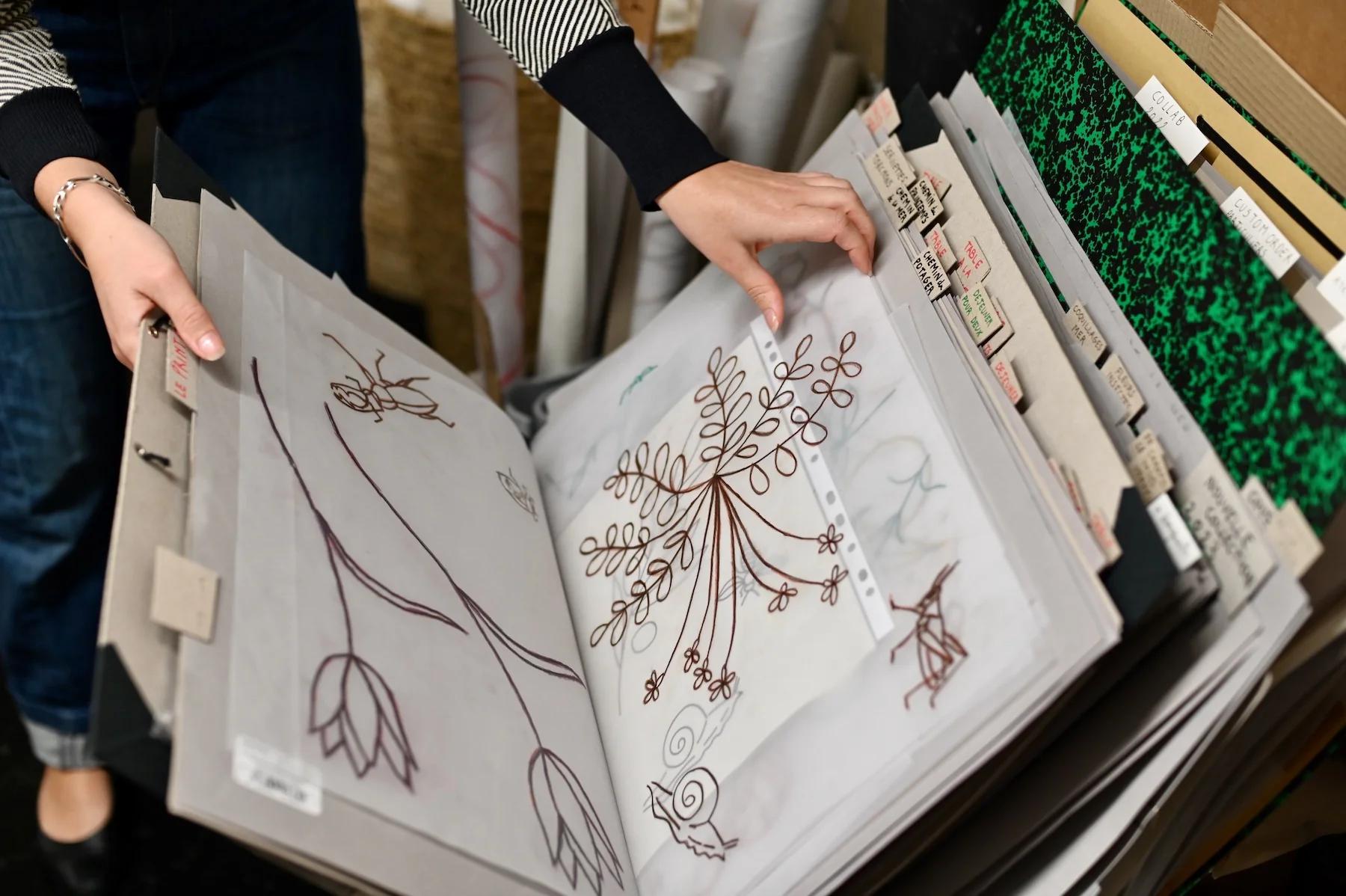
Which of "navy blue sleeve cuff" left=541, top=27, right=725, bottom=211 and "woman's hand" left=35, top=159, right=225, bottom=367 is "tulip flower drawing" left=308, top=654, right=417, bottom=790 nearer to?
"woman's hand" left=35, top=159, right=225, bottom=367

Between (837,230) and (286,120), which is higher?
(837,230)

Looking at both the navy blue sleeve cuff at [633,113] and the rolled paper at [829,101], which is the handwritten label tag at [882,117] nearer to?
the navy blue sleeve cuff at [633,113]

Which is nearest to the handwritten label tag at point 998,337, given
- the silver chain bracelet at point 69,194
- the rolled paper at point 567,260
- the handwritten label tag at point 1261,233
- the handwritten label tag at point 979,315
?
the handwritten label tag at point 979,315

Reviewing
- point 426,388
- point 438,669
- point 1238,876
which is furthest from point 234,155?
point 1238,876

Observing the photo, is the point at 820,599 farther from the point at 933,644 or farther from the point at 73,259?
the point at 73,259

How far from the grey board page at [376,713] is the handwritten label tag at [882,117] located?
0.37m

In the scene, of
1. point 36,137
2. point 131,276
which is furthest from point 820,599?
point 36,137

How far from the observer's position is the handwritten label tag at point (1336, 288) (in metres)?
0.46

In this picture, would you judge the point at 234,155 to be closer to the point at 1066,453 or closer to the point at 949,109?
the point at 949,109

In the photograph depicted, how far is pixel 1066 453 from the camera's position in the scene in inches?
18.9

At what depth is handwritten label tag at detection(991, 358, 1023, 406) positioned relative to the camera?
516 mm

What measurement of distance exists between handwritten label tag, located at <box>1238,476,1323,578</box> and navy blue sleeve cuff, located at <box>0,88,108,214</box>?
68 cm

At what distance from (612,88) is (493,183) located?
413 mm

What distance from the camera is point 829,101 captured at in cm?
104
